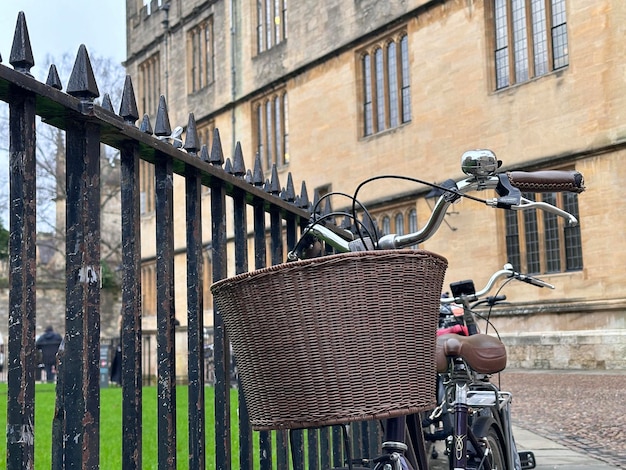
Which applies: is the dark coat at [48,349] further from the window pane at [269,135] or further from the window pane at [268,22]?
the window pane at [268,22]

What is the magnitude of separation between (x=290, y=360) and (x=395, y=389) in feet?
0.78

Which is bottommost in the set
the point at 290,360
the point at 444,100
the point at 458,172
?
the point at 290,360

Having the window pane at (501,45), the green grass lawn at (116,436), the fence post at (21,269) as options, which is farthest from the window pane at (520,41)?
the fence post at (21,269)

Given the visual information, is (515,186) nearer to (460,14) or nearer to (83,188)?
(83,188)

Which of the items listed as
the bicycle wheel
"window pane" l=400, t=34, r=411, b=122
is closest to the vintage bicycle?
the bicycle wheel

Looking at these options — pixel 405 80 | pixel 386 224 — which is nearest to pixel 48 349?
pixel 386 224

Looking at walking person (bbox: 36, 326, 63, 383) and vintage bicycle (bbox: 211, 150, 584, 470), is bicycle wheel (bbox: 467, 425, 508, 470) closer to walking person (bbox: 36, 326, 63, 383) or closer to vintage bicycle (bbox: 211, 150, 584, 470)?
vintage bicycle (bbox: 211, 150, 584, 470)

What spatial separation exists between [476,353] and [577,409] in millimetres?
5481

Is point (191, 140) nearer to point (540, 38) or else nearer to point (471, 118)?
point (540, 38)

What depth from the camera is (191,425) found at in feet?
7.38

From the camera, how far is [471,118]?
610 inches

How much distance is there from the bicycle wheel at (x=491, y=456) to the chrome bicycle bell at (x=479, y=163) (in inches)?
47.9

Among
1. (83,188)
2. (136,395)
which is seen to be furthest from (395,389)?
(83,188)

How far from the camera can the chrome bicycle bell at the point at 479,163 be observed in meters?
2.09
